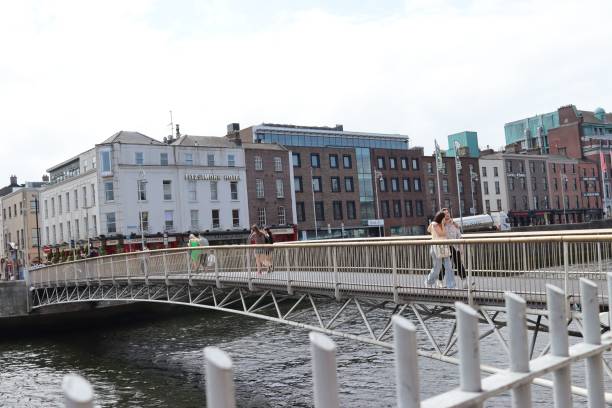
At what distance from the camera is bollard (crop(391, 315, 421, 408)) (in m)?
2.08

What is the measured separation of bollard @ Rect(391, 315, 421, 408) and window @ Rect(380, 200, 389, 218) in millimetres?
73393

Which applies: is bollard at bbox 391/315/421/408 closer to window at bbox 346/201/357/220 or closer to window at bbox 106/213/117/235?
→ window at bbox 106/213/117/235

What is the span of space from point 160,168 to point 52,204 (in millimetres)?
15810

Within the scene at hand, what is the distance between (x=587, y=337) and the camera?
3.12m

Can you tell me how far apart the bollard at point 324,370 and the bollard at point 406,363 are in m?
0.23

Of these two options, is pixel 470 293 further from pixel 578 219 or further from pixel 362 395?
pixel 578 219

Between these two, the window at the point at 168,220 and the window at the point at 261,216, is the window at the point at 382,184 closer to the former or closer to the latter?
the window at the point at 261,216

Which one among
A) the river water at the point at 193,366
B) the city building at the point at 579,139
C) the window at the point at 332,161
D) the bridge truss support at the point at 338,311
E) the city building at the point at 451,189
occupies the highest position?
the city building at the point at 579,139

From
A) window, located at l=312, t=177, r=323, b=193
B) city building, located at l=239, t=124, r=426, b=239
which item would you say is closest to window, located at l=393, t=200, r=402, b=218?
city building, located at l=239, t=124, r=426, b=239

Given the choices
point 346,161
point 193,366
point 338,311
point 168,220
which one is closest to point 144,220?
point 168,220

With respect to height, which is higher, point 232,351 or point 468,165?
point 468,165

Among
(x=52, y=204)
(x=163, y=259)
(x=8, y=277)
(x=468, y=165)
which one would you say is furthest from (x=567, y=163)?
(x=163, y=259)

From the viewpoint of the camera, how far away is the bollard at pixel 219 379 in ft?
6.02

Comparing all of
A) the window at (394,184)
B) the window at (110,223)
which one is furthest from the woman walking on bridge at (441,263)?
the window at (394,184)
